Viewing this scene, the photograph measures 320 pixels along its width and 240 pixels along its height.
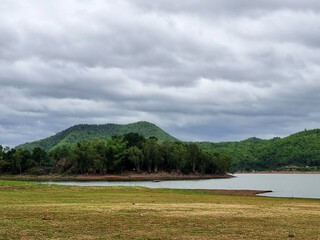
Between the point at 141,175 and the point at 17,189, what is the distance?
5445 inches

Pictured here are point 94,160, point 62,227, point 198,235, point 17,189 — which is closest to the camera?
point 198,235

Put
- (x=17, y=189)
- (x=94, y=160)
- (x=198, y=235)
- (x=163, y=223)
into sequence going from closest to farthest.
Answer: (x=198, y=235), (x=163, y=223), (x=17, y=189), (x=94, y=160)

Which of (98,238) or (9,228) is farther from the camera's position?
(9,228)

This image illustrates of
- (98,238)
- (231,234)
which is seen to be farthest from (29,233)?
(231,234)

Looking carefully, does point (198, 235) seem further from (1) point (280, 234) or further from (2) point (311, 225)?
(2) point (311, 225)

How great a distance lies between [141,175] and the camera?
653 ft

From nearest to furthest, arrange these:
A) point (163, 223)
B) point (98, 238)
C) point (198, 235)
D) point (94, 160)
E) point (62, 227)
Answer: point (98, 238)
point (198, 235)
point (62, 227)
point (163, 223)
point (94, 160)

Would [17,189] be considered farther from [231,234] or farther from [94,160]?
[94,160]

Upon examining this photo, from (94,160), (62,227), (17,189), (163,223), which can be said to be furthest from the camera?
(94,160)

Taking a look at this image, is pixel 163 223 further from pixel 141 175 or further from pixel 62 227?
pixel 141 175

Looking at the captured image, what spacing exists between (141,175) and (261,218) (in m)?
169

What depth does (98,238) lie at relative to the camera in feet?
71.0

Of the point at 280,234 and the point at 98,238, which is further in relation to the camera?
the point at 280,234

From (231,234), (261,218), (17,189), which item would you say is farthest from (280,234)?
(17,189)
